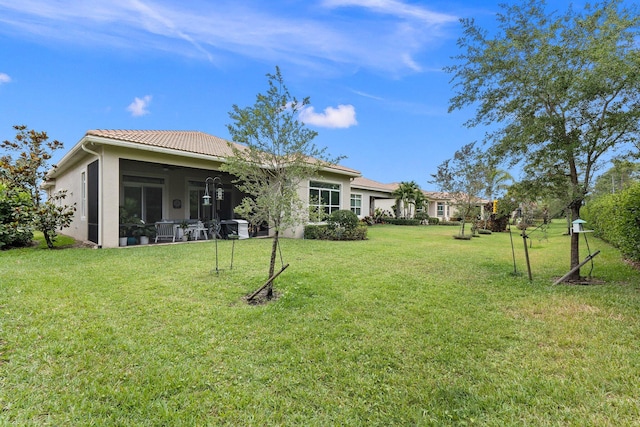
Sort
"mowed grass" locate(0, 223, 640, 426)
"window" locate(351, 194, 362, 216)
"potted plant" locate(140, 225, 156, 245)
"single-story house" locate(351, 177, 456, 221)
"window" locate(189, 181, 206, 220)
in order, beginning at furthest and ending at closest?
"single-story house" locate(351, 177, 456, 221) → "window" locate(351, 194, 362, 216) → "window" locate(189, 181, 206, 220) → "potted plant" locate(140, 225, 156, 245) → "mowed grass" locate(0, 223, 640, 426)

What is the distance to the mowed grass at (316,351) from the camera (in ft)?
8.05

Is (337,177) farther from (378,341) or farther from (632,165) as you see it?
(378,341)

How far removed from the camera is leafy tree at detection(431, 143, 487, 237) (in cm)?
1786

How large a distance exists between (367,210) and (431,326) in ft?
→ 80.0

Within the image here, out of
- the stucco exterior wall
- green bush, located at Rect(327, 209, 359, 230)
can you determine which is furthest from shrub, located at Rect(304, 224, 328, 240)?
the stucco exterior wall

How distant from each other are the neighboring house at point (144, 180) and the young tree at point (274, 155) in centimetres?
298

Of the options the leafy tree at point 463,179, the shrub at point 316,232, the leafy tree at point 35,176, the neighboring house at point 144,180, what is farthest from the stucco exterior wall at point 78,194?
the leafy tree at point 463,179

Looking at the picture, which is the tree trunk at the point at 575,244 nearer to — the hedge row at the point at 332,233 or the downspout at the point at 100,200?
the hedge row at the point at 332,233

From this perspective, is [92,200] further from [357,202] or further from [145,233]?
[357,202]

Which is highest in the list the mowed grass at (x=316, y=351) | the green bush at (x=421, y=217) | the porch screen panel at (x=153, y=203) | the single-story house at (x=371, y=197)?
the single-story house at (x=371, y=197)

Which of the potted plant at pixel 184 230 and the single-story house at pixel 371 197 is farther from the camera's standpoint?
the single-story house at pixel 371 197

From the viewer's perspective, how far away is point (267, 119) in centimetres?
521

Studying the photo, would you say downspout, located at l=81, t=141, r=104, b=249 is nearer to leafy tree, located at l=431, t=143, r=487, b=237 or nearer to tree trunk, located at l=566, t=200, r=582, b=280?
tree trunk, located at l=566, t=200, r=582, b=280

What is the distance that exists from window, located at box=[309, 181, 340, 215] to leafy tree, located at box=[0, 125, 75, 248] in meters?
9.69
